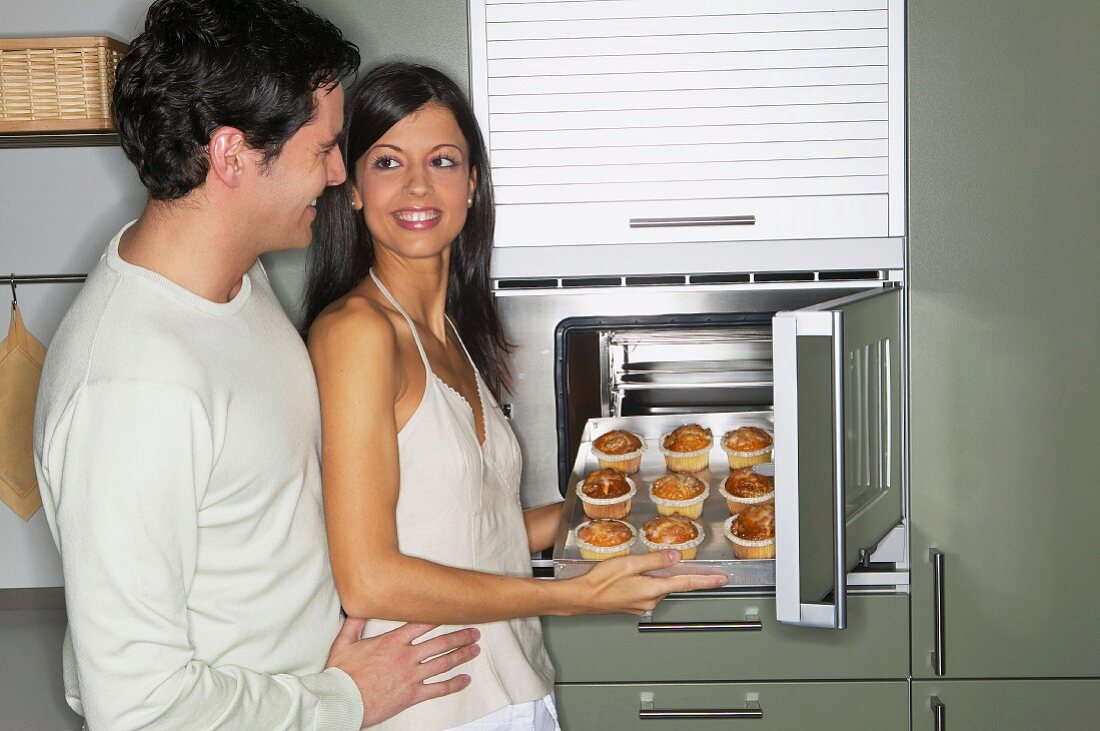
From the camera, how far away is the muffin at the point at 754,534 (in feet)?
4.50

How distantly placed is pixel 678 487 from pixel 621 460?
12 centimetres

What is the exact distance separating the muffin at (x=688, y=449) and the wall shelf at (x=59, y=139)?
1.00m

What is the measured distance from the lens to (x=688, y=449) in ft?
5.36

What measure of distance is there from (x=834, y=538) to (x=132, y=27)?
52.6 inches

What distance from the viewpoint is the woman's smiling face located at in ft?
4.24

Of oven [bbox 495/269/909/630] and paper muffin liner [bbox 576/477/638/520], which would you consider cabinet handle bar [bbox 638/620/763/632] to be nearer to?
oven [bbox 495/269/909/630]

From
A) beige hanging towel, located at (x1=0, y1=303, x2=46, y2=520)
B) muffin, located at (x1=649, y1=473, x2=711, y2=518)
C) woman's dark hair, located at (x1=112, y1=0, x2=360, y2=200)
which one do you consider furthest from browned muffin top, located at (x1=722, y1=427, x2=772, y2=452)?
beige hanging towel, located at (x1=0, y1=303, x2=46, y2=520)

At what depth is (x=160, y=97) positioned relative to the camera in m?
0.92

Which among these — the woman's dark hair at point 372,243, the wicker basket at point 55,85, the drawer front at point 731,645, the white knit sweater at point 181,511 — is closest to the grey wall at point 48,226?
the wicker basket at point 55,85

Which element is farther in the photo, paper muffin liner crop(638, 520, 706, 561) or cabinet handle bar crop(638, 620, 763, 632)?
cabinet handle bar crop(638, 620, 763, 632)

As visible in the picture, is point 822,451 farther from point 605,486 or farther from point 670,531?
point 605,486

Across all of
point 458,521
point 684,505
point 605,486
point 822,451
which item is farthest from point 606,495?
point 822,451

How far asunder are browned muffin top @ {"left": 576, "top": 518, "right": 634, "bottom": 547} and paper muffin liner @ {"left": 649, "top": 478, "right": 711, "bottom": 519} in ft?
0.34

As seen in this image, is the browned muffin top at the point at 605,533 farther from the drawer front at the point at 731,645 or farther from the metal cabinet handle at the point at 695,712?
the metal cabinet handle at the point at 695,712
